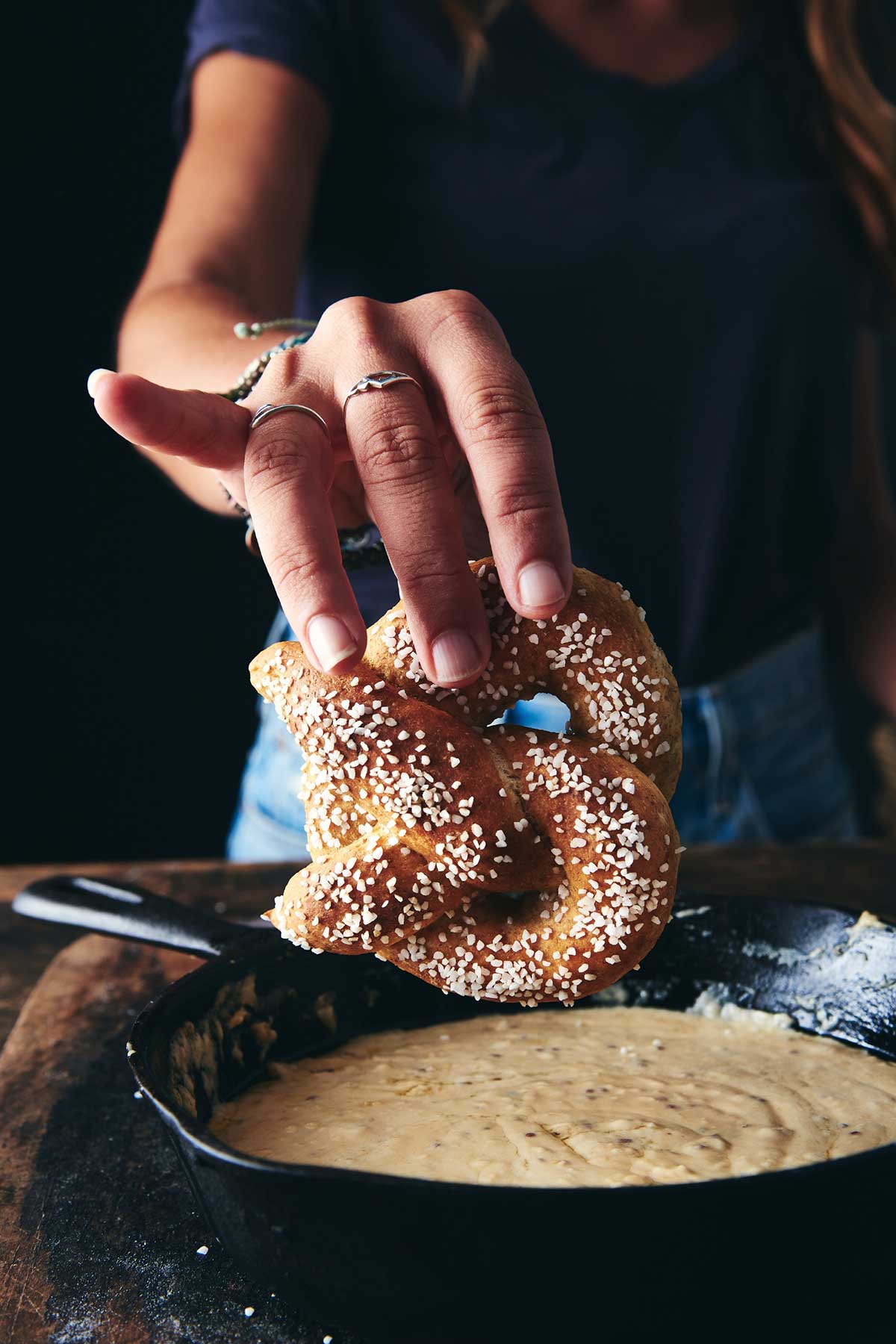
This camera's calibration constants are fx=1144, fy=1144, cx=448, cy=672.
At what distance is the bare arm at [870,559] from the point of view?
2.24 m

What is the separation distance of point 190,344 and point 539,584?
0.60 m

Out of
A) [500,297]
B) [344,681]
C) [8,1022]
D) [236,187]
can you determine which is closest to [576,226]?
[500,297]

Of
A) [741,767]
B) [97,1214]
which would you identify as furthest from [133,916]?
[741,767]

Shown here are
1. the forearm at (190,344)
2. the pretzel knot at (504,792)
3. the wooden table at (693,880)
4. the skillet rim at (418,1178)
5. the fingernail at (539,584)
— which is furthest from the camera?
the wooden table at (693,880)

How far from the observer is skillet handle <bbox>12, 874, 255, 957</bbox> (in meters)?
1.29

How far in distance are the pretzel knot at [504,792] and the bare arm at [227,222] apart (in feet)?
1.11

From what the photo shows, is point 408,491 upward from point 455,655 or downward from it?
upward

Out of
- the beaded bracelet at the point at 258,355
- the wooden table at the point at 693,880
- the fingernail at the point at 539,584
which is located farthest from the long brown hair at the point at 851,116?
the fingernail at the point at 539,584

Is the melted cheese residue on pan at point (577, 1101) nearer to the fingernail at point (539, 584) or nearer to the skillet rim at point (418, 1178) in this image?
the skillet rim at point (418, 1178)

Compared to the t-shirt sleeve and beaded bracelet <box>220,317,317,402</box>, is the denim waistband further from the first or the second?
the t-shirt sleeve

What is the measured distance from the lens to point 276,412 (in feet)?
2.84

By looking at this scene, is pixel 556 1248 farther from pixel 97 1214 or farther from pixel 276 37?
pixel 276 37

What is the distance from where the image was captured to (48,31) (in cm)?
231

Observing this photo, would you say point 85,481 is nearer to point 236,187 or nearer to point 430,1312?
point 236,187
